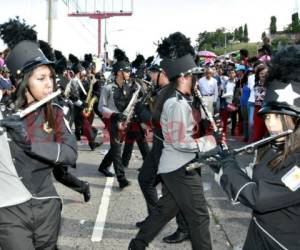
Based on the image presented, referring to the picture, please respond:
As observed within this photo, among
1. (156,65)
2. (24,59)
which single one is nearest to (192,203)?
(24,59)

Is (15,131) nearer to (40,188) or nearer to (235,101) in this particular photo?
(40,188)

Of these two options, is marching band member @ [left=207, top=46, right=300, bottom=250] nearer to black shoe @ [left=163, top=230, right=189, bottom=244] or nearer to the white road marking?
black shoe @ [left=163, top=230, right=189, bottom=244]

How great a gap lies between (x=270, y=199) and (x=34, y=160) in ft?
4.59

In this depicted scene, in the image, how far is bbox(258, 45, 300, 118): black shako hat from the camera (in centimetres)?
254

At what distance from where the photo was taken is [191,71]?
420 cm

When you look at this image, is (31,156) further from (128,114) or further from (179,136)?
(128,114)

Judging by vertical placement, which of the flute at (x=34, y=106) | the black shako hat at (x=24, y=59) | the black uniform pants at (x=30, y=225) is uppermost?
the black shako hat at (x=24, y=59)

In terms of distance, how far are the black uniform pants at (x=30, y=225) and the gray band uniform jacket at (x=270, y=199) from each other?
1.09 metres

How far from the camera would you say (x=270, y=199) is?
2.53 metres

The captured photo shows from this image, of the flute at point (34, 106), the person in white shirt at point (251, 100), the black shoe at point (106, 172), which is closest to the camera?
the flute at point (34, 106)

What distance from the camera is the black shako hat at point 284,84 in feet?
8.34

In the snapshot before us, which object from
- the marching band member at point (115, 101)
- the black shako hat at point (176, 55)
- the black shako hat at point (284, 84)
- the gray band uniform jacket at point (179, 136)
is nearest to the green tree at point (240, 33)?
the marching band member at point (115, 101)

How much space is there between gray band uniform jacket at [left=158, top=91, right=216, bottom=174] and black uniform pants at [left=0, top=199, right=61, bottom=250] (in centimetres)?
127

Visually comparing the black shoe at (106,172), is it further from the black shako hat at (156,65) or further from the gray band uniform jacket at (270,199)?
the gray band uniform jacket at (270,199)
